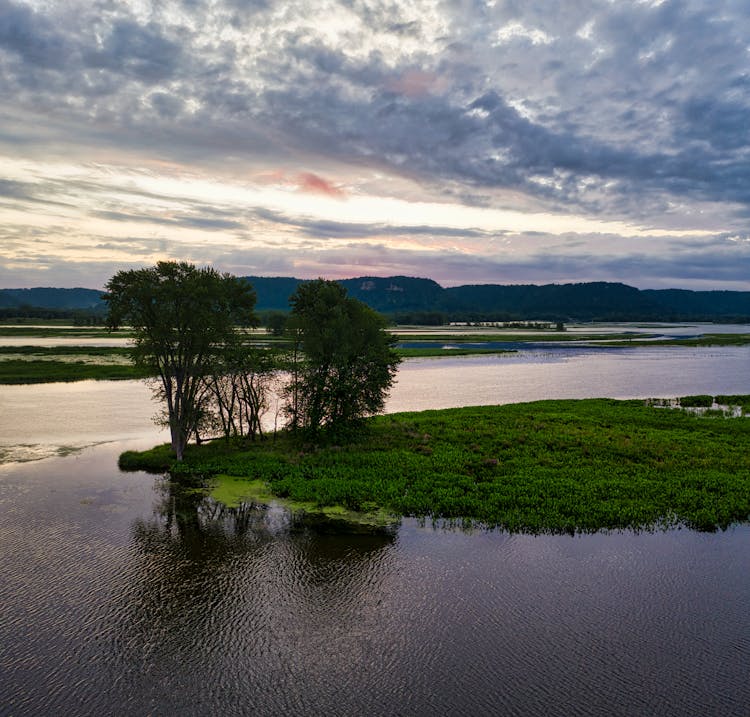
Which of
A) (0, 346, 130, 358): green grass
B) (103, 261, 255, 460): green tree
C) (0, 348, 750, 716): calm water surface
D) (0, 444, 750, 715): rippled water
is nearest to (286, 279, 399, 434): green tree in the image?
(103, 261, 255, 460): green tree

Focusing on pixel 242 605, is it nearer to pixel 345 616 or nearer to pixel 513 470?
pixel 345 616

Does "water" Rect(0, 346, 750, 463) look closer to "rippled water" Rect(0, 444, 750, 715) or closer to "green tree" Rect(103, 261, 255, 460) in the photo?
"green tree" Rect(103, 261, 255, 460)

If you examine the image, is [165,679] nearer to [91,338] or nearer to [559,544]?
[559,544]

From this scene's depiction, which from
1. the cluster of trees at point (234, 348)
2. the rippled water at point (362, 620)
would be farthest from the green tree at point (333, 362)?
the rippled water at point (362, 620)

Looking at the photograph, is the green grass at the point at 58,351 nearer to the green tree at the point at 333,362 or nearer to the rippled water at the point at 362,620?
the green tree at the point at 333,362

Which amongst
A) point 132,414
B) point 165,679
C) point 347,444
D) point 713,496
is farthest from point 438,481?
point 132,414

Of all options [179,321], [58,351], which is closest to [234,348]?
[179,321]
